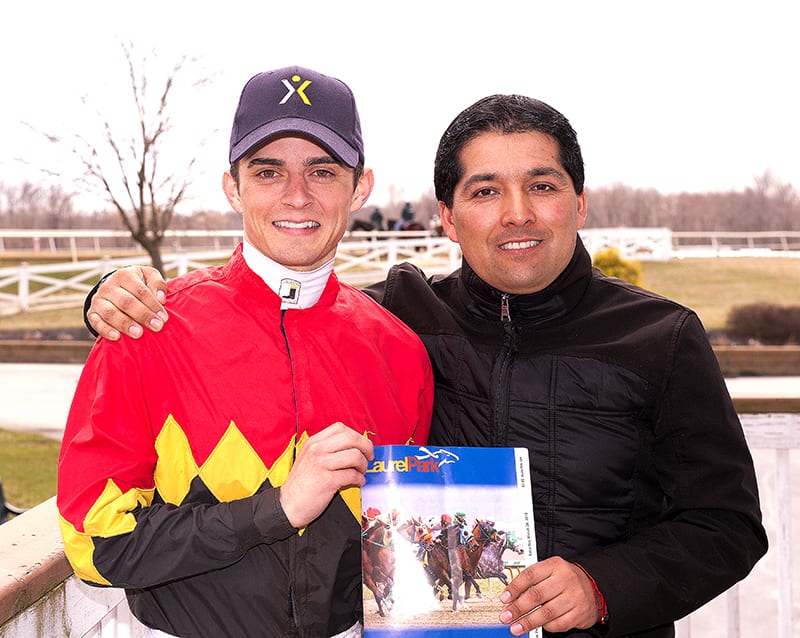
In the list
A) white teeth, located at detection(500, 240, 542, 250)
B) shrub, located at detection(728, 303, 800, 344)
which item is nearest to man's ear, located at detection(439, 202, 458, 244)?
white teeth, located at detection(500, 240, 542, 250)

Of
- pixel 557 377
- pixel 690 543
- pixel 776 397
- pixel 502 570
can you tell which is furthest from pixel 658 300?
pixel 776 397

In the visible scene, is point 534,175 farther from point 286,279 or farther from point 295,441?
point 295,441

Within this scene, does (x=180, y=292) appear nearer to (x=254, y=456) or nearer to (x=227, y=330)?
(x=227, y=330)

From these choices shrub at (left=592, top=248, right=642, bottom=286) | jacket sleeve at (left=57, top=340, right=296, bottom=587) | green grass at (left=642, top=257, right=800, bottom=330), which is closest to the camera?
jacket sleeve at (left=57, top=340, right=296, bottom=587)

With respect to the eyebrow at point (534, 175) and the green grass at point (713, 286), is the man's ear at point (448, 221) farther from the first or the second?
the green grass at point (713, 286)

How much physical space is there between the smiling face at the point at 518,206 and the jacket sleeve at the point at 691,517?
0.26 meters

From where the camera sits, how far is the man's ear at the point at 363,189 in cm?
142

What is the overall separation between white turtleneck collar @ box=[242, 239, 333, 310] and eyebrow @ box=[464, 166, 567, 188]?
0.99 ft

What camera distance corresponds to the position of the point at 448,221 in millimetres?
1518

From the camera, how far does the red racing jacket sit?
110 cm

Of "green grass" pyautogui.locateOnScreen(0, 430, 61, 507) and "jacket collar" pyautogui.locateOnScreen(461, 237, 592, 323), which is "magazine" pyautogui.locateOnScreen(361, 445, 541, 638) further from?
"green grass" pyautogui.locateOnScreen(0, 430, 61, 507)

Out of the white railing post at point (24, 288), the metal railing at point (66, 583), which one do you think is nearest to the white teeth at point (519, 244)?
the metal railing at point (66, 583)

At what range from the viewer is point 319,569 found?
3.90 ft

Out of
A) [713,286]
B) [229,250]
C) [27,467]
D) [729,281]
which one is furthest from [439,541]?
[729,281]
